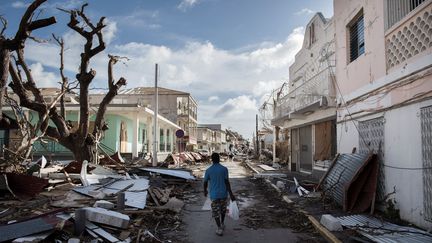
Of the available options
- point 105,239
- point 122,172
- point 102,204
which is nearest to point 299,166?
point 122,172

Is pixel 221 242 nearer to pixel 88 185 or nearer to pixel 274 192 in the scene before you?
pixel 88 185

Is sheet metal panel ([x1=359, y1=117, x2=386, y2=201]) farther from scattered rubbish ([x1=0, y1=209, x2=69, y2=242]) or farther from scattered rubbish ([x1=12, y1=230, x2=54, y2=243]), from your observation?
scattered rubbish ([x1=12, y1=230, x2=54, y2=243])

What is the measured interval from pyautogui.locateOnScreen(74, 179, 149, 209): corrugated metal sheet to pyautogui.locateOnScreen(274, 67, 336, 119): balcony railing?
305 inches

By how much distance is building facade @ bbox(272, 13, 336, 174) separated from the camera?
16484 millimetres

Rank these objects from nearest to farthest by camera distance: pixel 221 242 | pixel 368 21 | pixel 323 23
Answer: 1. pixel 221 242
2. pixel 368 21
3. pixel 323 23

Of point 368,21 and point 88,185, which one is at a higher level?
point 368,21

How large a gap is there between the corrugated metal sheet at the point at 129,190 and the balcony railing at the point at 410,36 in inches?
281

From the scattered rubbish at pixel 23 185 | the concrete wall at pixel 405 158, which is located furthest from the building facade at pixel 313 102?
the scattered rubbish at pixel 23 185

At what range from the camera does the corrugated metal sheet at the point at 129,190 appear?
34.1 ft

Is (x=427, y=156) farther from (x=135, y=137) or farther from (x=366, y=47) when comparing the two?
(x=135, y=137)

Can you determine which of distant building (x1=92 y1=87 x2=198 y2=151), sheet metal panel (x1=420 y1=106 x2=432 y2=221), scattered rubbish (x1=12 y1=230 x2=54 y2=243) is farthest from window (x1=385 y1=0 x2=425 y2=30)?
distant building (x1=92 y1=87 x2=198 y2=151)

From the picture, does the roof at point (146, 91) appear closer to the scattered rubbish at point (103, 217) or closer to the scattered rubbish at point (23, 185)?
the scattered rubbish at point (23, 185)

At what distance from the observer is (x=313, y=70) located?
20766mm

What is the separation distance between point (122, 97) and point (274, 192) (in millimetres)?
35724
